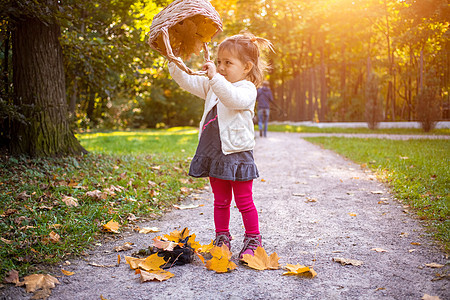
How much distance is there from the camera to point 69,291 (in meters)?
2.36

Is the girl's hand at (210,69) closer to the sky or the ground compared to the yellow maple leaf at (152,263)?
closer to the sky

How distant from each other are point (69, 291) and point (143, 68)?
21.6ft

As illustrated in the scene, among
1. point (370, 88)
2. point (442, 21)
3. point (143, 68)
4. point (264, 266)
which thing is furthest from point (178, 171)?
point (370, 88)

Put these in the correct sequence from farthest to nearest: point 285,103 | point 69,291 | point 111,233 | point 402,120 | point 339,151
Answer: point 285,103
point 402,120
point 339,151
point 111,233
point 69,291

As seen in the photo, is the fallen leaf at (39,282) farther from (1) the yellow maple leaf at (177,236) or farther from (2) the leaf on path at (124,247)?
(1) the yellow maple leaf at (177,236)

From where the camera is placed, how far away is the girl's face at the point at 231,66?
2.93m

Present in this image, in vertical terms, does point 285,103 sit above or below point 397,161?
above

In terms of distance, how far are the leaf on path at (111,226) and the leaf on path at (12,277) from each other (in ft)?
3.55

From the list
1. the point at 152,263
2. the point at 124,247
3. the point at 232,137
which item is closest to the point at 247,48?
the point at 232,137

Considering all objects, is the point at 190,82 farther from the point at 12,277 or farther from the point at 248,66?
the point at 12,277

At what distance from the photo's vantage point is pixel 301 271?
2.54 metres

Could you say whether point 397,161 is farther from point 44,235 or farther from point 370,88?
point 370,88

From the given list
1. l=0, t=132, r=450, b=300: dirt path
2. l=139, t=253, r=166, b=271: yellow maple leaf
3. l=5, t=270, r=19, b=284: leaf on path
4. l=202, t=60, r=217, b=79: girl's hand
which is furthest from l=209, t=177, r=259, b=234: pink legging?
l=5, t=270, r=19, b=284: leaf on path

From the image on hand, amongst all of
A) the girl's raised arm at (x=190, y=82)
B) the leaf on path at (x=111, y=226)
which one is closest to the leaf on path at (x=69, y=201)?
the leaf on path at (x=111, y=226)
